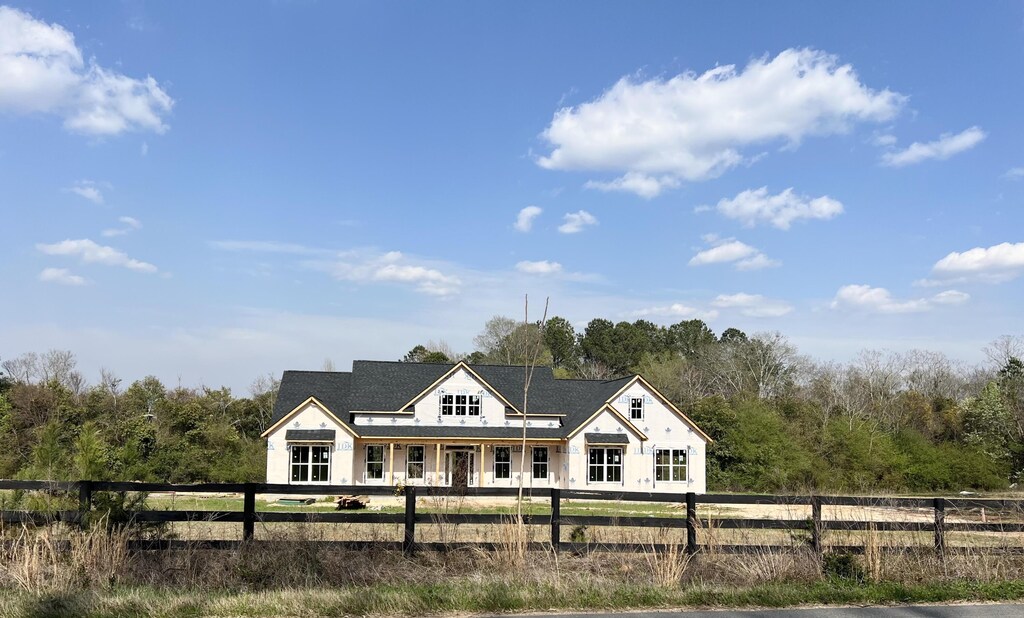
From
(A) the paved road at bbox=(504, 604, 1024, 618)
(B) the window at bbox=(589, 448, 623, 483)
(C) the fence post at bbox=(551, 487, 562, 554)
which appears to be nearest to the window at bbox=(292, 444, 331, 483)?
(B) the window at bbox=(589, 448, 623, 483)

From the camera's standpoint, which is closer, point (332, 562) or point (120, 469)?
point (332, 562)

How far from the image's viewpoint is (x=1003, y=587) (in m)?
8.39

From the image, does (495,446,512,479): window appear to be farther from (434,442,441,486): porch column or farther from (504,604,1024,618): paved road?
(504,604,1024,618): paved road

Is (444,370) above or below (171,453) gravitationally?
above

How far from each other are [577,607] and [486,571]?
1601mm

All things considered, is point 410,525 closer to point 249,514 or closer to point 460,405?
point 249,514

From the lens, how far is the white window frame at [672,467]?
3450cm

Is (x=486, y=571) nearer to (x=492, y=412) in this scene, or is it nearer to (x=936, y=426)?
(x=492, y=412)

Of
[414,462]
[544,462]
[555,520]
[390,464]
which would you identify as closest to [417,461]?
[414,462]

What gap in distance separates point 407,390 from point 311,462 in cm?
558

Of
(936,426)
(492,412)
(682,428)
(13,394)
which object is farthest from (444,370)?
(936,426)

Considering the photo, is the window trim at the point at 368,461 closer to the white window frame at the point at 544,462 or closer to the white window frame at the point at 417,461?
the white window frame at the point at 417,461

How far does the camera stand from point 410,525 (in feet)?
31.8

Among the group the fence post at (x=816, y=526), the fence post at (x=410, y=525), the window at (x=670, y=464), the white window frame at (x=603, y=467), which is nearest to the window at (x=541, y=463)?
the white window frame at (x=603, y=467)
